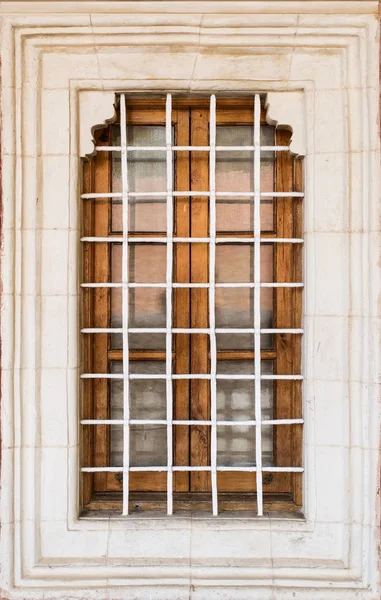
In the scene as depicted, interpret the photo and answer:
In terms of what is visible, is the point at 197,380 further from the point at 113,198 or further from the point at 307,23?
the point at 307,23

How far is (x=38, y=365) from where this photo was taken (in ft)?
7.15

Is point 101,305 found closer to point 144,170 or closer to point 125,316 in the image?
point 125,316

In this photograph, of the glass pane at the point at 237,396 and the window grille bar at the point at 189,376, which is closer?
the window grille bar at the point at 189,376

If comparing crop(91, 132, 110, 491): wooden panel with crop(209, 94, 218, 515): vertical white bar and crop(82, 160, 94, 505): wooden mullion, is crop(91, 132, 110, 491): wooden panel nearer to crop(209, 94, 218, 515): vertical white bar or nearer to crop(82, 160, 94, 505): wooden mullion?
crop(82, 160, 94, 505): wooden mullion

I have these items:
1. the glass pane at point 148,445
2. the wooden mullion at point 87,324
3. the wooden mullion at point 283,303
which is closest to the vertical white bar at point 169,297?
the glass pane at point 148,445

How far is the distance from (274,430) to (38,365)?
114cm

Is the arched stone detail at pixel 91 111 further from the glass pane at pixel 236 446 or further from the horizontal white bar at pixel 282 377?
the glass pane at pixel 236 446

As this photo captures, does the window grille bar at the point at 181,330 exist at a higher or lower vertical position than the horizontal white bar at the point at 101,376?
higher

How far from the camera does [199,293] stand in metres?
2.29

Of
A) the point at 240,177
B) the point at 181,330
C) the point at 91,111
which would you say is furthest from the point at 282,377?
the point at 91,111

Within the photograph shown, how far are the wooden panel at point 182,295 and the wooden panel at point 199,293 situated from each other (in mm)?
26

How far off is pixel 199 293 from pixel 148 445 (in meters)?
0.77

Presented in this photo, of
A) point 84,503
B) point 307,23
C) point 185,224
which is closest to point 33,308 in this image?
point 185,224

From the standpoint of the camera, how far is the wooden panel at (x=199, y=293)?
2.29 meters
